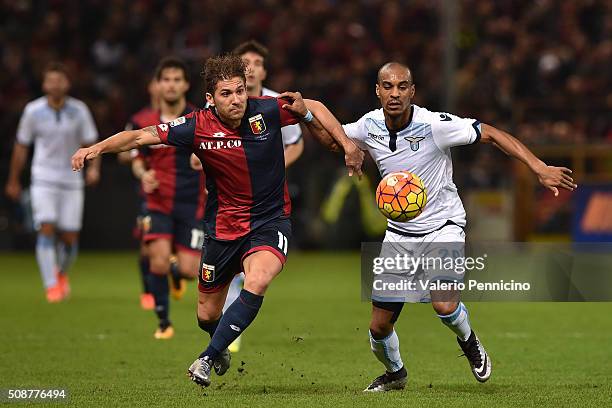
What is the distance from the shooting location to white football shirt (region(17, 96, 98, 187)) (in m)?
13.2

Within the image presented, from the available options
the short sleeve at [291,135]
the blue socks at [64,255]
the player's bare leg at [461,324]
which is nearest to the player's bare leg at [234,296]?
the short sleeve at [291,135]

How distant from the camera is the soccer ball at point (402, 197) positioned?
23.2 feet

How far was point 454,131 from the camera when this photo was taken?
7402 mm

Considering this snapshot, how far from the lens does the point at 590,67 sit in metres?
21.4

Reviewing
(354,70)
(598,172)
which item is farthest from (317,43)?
(598,172)

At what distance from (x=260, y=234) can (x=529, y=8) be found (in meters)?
17.0

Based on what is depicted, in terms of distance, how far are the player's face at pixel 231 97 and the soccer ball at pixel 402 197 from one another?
3.19 feet

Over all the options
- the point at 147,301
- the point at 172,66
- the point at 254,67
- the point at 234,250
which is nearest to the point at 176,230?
the point at 172,66

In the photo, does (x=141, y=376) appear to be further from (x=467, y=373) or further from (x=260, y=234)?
(x=467, y=373)

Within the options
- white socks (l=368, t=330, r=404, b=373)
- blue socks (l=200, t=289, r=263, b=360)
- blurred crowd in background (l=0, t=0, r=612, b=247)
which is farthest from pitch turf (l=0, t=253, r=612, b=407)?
blurred crowd in background (l=0, t=0, r=612, b=247)

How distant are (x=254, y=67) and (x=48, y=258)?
4.76 m

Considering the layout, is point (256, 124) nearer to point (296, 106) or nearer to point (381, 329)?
point (296, 106)

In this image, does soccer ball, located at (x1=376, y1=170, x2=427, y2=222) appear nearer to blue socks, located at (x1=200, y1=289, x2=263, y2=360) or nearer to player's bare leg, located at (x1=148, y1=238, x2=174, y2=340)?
blue socks, located at (x1=200, y1=289, x2=263, y2=360)

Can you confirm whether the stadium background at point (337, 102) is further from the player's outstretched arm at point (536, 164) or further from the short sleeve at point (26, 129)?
the player's outstretched arm at point (536, 164)
